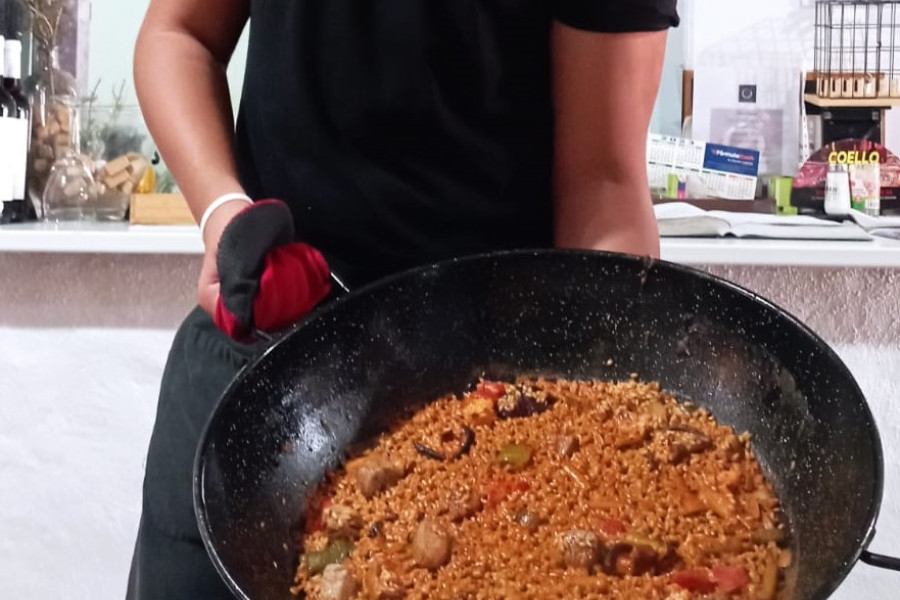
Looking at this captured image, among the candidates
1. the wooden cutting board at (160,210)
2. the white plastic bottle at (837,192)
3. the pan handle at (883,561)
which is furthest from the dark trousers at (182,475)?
the white plastic bottle at (837,192)

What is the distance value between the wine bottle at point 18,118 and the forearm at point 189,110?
Answer: 2.31ft

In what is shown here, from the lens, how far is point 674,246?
1335 millimetres

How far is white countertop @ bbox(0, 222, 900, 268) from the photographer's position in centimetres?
134

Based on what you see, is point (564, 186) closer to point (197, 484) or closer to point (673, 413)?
point (673, 413)

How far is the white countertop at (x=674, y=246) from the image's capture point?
1.34 m

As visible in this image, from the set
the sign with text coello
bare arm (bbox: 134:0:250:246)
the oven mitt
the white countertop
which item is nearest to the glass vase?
the white countertop

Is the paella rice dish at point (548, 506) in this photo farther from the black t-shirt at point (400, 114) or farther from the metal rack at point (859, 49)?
the metal rack at point (859, 49)

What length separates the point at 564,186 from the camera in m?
0.83

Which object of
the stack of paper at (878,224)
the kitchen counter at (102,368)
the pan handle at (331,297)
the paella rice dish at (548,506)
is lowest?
the kitchen counter at (102,368)

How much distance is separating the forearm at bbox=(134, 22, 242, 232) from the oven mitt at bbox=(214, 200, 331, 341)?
0.13m

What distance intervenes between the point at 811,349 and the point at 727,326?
0.27 ft

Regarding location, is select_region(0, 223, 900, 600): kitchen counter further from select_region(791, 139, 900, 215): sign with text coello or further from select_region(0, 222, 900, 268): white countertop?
select_region(791, 139, 900, 215): sign with text coello

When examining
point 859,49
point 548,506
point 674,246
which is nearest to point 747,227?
point 674,246

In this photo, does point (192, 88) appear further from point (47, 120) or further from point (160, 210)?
point (47, 120)
